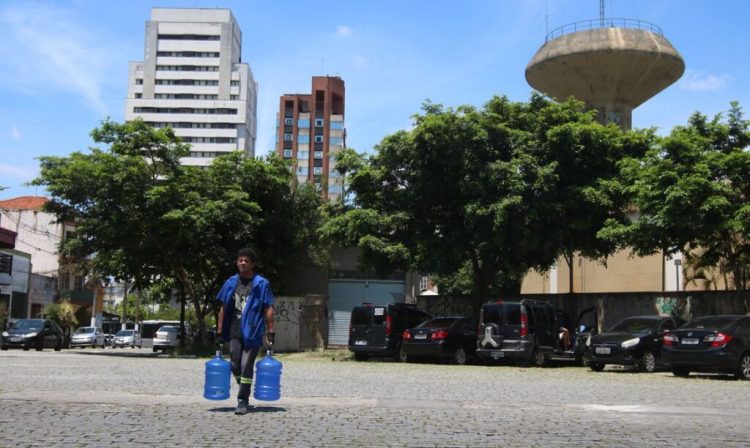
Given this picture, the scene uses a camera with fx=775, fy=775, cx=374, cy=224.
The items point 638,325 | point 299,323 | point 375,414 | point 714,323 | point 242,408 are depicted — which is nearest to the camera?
point 242,408

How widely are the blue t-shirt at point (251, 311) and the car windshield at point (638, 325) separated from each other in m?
14.2

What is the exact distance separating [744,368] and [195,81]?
127 metres

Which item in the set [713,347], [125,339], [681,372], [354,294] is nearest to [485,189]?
[681,372]

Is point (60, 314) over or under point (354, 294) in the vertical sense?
under

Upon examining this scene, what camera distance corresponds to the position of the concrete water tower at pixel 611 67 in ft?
160

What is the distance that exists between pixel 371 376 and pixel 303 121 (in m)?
126

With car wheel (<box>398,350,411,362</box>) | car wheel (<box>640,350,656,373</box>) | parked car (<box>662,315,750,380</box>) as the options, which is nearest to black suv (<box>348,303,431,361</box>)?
car wheel (<box>398,350,411,362</box>)

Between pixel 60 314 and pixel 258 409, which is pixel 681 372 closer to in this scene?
pixel 258 409

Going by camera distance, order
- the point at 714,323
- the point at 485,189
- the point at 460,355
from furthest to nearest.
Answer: the point at 485,189, the point at 460,355, the point at 714,323

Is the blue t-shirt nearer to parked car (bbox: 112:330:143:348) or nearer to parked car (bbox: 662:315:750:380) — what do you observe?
parked car (bbox: 662:315:750:380)

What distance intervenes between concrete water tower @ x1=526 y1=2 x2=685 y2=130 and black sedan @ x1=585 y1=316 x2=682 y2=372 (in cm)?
3121

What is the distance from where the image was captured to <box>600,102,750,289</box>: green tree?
21.1 meters

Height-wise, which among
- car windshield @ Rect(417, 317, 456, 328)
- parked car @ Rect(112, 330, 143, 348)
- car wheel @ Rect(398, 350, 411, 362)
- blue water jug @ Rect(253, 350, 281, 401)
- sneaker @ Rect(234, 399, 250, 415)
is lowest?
parked car @ Rect(112, 330, 143, 348)

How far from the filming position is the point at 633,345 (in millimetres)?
19922
